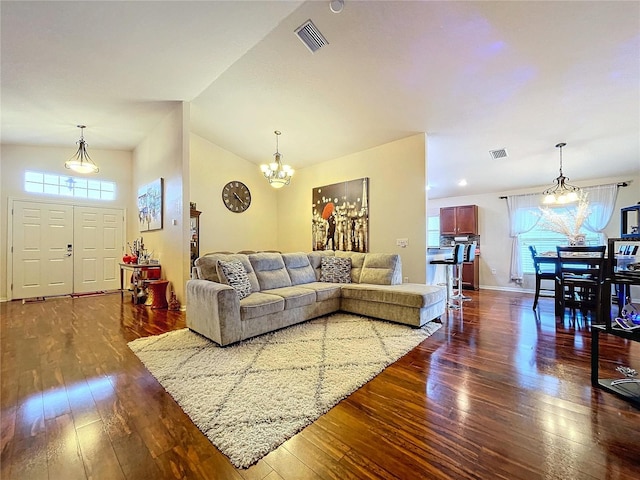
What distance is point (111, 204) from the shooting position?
20.3ft

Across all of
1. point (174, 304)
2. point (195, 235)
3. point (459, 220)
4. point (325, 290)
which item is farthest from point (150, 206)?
point (459, 220)

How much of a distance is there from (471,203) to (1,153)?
10249 millimetres

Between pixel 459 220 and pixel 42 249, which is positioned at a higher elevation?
pixel 459 220

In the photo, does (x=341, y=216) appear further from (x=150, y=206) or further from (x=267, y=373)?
(x=150, y=206)

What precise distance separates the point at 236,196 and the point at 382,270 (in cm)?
399

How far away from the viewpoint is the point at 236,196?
6320 mm

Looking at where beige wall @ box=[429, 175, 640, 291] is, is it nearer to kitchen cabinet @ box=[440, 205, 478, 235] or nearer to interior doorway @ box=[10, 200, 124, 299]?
kitchen cabinet @ box=[440, 205, 478, 235]

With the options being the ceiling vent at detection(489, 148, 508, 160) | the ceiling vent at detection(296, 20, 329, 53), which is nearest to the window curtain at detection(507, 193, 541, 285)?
the ceiling vent at detection(489, 148, 508, 160)

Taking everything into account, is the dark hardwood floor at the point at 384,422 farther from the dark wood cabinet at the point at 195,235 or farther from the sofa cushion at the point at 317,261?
the dark wood cabinet at the point at 195,235

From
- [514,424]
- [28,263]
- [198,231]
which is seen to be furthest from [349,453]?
[28,263]

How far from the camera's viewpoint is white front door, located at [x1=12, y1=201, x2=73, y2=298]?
5.15 metres

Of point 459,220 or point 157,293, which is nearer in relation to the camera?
point 157,293

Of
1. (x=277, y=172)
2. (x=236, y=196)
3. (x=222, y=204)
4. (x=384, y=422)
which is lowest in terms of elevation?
(x=384, y=422)

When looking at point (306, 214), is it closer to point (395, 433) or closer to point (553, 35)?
point (553, 35)
